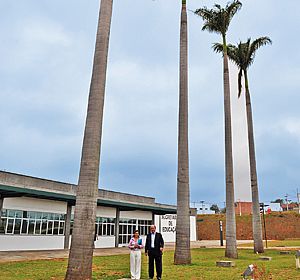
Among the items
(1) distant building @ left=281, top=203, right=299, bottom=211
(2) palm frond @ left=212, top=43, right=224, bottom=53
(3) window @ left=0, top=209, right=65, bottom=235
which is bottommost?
(3) window @ left=0, top=209, right=65, bottom=235

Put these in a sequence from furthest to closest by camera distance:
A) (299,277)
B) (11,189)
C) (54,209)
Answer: (54,209), (11,189), (299,277)

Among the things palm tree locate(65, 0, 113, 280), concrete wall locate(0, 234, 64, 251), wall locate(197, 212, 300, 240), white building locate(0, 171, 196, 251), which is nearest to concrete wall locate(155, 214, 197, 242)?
white building locate(0, 171, 196, 251)

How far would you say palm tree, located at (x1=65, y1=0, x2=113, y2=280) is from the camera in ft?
31.1

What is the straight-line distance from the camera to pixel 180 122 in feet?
56.2

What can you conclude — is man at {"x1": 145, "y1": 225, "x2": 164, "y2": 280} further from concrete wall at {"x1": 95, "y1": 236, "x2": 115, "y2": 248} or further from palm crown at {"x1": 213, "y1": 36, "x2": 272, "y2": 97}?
concrete wall at {"x1": 95, "y1": 236, "x2": 115, "y2": 248}

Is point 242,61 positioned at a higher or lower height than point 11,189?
higher

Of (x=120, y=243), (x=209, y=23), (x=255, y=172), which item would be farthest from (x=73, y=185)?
(x=209, y=23)

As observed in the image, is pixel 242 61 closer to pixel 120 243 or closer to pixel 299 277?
pixel 299 277

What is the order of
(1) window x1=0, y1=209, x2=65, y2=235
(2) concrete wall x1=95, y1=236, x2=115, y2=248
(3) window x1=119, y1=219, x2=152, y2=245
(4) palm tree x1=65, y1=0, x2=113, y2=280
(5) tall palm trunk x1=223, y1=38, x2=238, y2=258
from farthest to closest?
1. (3) window x1=119, y1=219, x2=152, y2=245
2. (2) concrete wall x1=95, y1=236, x2=115, y2=248
3. (1) window x1=0, y1=209, x2=65, y2=235
4. (5) tall palm trunk x1=223, y1=38, x2=238, y2=258
5. (4) palm tree x1=65, y1=0, x2=113, y2=280

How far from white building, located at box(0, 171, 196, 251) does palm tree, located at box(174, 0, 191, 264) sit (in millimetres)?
12573

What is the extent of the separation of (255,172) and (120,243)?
19285mm

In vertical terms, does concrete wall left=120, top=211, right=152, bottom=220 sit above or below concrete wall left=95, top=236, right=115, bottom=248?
above

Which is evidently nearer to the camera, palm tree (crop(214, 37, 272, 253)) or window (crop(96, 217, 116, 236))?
palm tree (crop(214, 37, 272, 253))

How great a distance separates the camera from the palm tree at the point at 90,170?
949 centimetres
